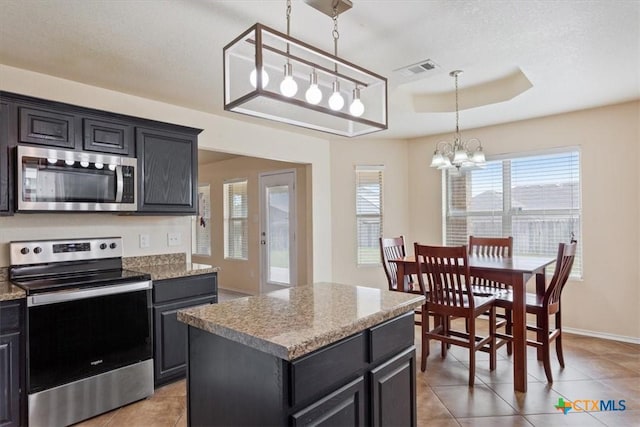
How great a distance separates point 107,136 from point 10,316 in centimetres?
134

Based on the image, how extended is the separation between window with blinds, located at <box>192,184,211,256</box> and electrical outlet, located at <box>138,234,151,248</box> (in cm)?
358

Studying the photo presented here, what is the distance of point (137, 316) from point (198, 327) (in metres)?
1.39

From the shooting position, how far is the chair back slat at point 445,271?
2.74m

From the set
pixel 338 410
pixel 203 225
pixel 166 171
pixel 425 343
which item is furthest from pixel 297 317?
pixel 203 225

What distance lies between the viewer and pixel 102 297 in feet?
7.88

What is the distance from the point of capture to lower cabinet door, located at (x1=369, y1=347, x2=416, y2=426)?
1.54 metres

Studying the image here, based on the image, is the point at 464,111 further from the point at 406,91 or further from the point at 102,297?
the point at 102,297

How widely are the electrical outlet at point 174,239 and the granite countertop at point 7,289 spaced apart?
1.18 metres

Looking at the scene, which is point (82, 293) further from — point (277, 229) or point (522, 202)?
point (522, 202)

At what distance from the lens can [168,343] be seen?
2773mm

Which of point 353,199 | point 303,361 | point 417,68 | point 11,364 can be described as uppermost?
point 417,68

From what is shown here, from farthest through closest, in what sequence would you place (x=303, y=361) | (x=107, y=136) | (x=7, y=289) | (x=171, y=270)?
1. (x=171, y=270)
2. (x=107, y=136)
3. (x=7, y=289)
4. (x=303, y=361)

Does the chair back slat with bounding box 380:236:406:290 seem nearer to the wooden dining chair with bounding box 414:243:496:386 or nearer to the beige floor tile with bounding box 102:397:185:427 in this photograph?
the wooden dining chair with bounding box 414:243:496:386

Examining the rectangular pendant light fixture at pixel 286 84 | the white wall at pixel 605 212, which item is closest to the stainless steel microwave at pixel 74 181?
the rectangular pendant light fixture at pixel 286 84
